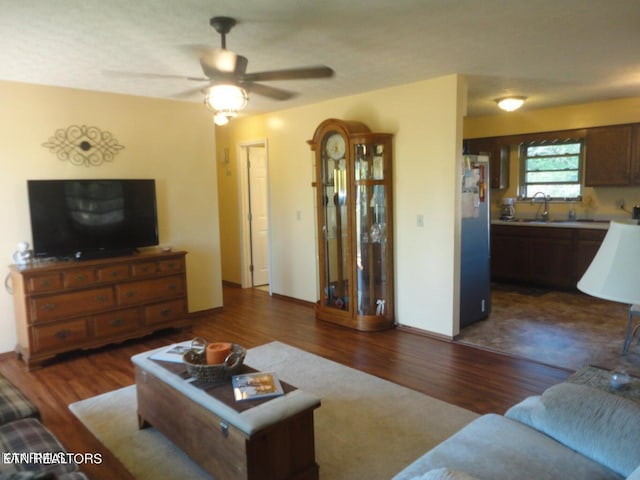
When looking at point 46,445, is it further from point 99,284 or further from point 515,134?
point 515,134

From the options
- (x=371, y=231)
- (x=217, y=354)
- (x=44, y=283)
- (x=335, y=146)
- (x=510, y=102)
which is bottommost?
(x=217, y=354)

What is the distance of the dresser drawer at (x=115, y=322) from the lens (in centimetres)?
411

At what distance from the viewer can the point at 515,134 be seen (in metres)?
6.48

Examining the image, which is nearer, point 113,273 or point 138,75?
point 138,75

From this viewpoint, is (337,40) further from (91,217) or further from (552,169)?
(552,169)

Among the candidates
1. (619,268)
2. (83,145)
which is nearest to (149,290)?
(83,145)

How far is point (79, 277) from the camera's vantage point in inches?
157

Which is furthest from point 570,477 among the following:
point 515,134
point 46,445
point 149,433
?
point 515,134

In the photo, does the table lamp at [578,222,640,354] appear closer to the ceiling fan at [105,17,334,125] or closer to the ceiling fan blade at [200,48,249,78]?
the ceiling fan at [105,17,334,125]

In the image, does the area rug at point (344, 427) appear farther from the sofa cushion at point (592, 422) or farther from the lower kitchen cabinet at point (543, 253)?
the lower kitchen cabinet at point (543, 253)

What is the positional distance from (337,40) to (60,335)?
3303 millimetres

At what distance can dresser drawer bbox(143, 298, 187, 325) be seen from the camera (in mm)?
4438

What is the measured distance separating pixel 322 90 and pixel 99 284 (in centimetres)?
286

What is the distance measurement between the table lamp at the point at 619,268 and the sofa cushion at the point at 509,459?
1.92 ft
